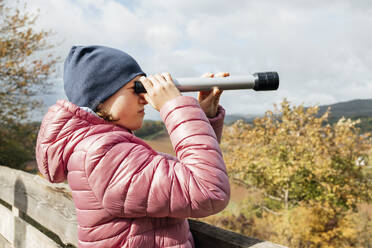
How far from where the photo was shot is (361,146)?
7219 mm

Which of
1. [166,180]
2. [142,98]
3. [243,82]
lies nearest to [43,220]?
[142,98]

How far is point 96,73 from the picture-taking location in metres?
1.22

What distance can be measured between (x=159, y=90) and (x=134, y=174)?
335 mm

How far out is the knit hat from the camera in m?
1.21

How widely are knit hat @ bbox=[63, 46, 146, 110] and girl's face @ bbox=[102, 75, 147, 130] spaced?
24 mm

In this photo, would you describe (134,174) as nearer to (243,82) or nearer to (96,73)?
(96,73)

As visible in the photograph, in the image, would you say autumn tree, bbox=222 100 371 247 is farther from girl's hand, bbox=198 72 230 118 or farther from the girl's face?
the girl's face

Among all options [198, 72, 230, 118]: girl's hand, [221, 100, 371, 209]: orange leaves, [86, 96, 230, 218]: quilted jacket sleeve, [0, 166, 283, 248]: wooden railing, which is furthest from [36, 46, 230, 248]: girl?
[221, 100, 371, 209]: orange leaves

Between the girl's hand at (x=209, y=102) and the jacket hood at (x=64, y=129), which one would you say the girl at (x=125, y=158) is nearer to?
the jacket hood at (x=64, y=129)

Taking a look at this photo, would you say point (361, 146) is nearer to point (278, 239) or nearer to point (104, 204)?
point (278, 239)

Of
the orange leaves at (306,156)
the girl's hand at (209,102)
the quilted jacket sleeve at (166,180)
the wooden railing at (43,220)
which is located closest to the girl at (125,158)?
the quilted jacket sleeve at (166,180)

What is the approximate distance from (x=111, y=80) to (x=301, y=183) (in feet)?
22.7

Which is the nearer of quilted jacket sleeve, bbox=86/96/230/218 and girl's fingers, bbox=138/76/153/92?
quilted jacket sleeve, bbox=86/96/230/218

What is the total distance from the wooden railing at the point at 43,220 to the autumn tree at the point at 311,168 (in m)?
5.42
